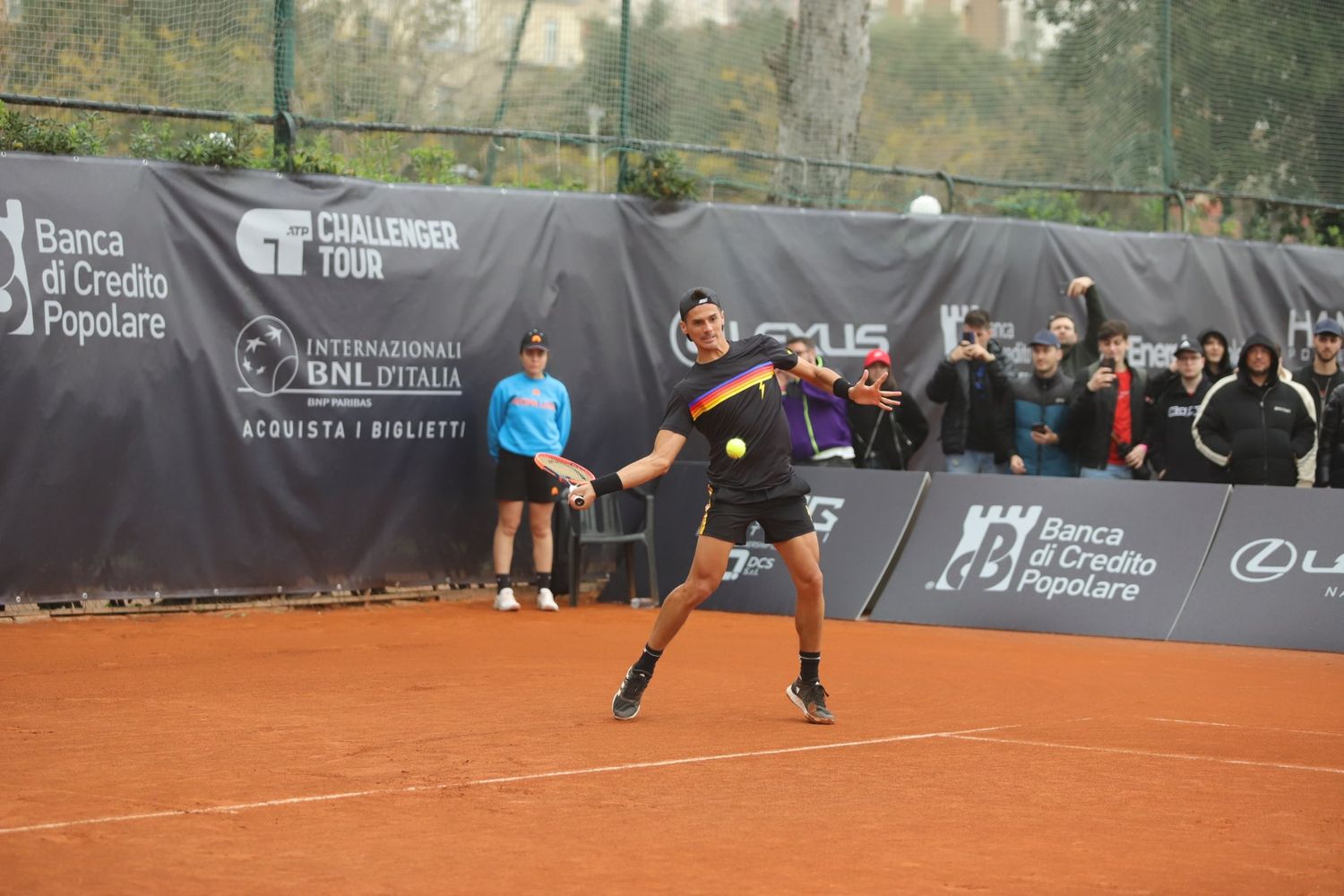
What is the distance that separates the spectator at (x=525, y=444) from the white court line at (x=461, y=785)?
544 centimetres

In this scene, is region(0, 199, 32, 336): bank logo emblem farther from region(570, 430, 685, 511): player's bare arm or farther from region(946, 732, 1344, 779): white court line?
region(946, 732, 1344, 779): white court line

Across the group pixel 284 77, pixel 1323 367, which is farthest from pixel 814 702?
pixel 284 77

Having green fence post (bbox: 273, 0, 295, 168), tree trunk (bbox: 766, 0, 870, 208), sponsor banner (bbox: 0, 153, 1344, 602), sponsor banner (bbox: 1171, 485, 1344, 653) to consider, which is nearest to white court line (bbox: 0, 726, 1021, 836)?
sponsor banner (bbox: 1171, 485, 1344, 653)

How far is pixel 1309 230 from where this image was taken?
17906 mm

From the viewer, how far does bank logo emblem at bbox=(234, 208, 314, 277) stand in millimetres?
11992

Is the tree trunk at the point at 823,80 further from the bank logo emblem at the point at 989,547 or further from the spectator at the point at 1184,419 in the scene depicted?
the bank logo emblem at the point at 989,547

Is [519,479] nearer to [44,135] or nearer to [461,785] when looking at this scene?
[44,135]

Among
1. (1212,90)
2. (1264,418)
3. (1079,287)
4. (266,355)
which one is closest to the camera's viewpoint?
(1264,418)

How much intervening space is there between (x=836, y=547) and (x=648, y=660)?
509cm

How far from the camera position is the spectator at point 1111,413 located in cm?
1248

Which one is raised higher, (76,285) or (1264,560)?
(76,285)

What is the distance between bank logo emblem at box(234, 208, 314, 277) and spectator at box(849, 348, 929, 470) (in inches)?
177

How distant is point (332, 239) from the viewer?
40.5 ft

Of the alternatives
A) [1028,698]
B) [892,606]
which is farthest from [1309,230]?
[1028,698]
